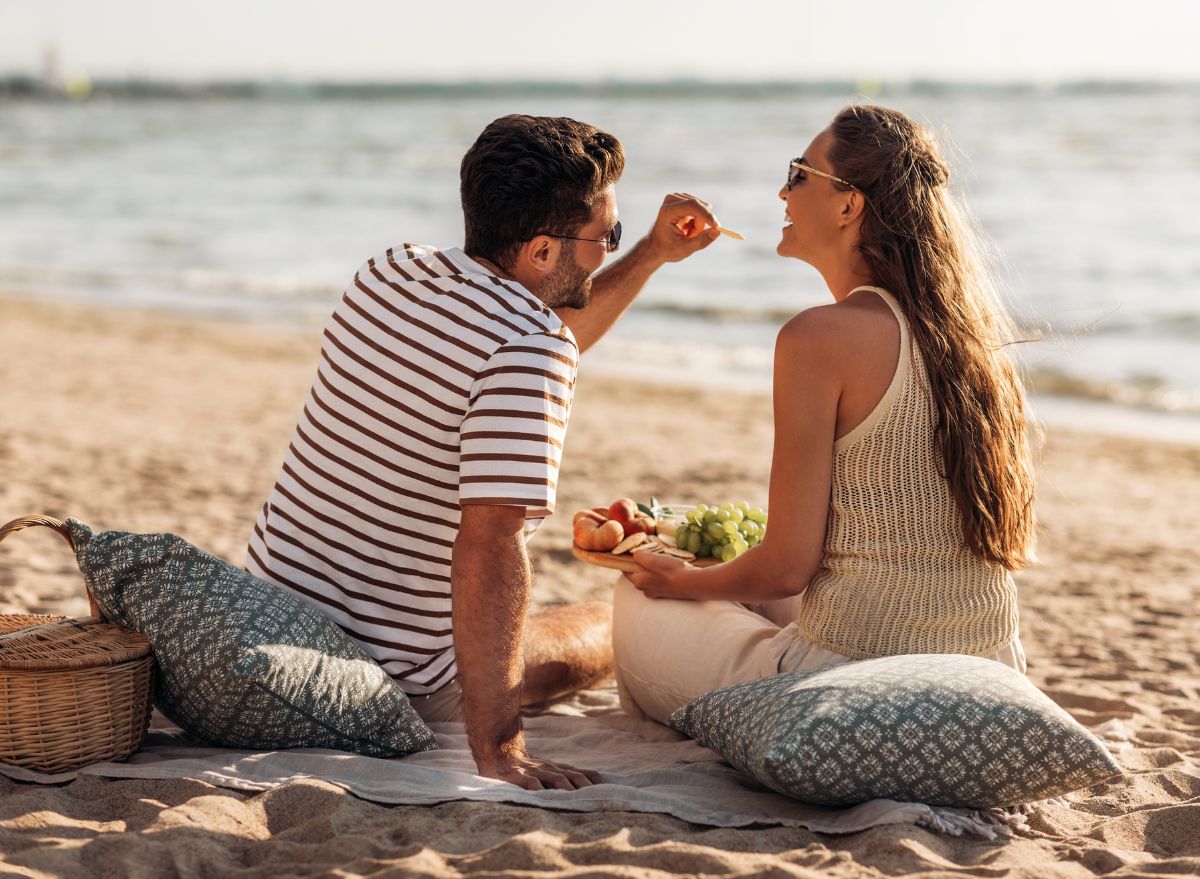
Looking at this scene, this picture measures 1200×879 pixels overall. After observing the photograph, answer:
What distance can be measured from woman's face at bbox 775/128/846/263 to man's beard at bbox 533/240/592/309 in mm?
484

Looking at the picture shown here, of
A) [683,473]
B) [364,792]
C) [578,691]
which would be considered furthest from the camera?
[683,473]

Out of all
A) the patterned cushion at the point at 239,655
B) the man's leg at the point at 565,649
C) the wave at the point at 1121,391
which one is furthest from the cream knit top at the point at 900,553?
the wave at the point at 1121,391

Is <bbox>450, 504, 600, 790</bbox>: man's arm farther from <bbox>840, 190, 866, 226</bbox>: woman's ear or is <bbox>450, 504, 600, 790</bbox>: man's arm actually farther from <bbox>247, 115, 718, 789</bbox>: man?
<bbox>840, 190, 866, 226</bbox>: woman's ear

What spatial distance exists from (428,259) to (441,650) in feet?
3.19

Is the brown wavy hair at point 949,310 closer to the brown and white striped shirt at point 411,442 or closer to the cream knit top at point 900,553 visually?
the cream knit top at point 900,553

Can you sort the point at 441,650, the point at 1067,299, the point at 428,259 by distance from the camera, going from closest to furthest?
1. the point at 428,259
2. the point at 441,650
3. the point at 1067,299

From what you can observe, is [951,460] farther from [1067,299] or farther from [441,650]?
[1067,299]

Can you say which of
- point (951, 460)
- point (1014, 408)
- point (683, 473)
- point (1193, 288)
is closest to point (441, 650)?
point (951, 460)

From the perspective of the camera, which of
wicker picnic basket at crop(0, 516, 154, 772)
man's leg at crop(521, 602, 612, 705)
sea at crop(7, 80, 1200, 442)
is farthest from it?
sea at crop(7, 80, 1200, 442)

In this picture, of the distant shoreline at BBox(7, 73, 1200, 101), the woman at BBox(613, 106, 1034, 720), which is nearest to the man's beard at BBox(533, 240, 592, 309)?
the woman at BBox(613, 106, 1034, 720)

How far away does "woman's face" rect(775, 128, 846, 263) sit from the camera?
3102 millimetres

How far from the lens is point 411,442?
2967 millimetres

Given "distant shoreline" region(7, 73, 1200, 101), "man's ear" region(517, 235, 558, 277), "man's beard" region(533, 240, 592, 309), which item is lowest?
"man's beard" region(533, 240, 592, 309)

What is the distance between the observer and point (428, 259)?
303 centimetres
